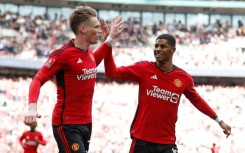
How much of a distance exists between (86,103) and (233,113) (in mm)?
19201

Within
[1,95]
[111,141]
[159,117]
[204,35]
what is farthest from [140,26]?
[159,117]

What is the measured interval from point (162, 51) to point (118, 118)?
53.7ft

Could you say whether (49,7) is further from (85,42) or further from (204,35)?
(85,42)

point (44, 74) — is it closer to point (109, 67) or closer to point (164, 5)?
point (109, 67)

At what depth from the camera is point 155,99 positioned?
262 inches

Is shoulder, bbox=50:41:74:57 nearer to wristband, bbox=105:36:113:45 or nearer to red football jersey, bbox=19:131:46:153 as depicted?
wristband, bbox=105:36:113:45

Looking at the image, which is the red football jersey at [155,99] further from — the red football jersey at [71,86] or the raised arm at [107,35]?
the red football jersey at [71,86]

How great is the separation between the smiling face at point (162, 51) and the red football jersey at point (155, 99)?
0.57 ft

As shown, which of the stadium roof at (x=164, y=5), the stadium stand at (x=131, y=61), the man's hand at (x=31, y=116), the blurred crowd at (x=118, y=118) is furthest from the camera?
the stadium roof at (x=164, y=5)

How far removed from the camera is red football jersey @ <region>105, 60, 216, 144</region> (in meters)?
6.62

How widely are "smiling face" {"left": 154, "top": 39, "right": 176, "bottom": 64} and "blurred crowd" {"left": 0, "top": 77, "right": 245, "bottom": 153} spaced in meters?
11.4

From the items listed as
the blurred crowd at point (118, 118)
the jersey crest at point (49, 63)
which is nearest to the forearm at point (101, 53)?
the jersey crest at point (49, 63)

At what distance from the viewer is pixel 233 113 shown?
80.4ft

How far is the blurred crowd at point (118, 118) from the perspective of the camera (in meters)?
19.6
